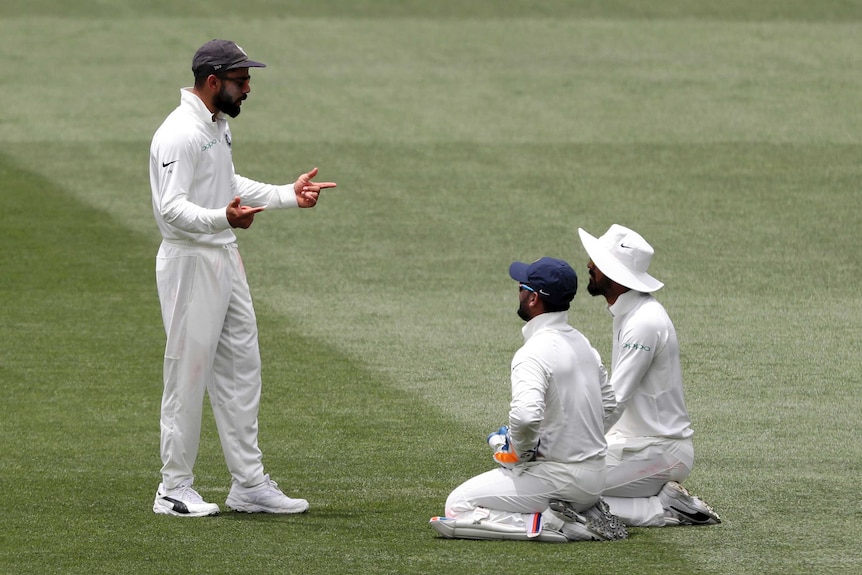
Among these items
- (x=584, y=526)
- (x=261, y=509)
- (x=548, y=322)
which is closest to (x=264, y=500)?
(x=261, y=509)

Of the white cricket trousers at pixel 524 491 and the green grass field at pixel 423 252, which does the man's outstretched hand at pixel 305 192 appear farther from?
the white cricket trousers at pixel 524 491

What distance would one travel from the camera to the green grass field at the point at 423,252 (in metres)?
7.79

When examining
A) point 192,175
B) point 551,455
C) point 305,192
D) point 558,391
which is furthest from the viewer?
point 305,192

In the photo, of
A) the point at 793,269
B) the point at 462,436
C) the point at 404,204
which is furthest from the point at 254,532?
the point at 404,204

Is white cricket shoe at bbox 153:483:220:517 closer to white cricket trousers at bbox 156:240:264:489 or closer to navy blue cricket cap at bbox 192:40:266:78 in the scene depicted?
white cricket trousers at bbox 156:240:264:489

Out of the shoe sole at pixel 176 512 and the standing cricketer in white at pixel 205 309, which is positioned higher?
the standing cricketer in white at pixel 205 309

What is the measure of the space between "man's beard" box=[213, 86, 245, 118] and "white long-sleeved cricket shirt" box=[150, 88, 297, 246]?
0.06 m

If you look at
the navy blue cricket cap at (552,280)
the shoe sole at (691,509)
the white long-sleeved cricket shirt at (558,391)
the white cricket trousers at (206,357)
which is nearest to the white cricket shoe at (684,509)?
the shoe sole at (691,509)

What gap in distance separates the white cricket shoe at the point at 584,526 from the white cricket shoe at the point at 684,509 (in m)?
0.39

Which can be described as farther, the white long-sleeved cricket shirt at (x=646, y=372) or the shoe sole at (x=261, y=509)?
the shoe sole at (x=261, y=509)

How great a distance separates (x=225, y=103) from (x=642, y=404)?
2.61 metres

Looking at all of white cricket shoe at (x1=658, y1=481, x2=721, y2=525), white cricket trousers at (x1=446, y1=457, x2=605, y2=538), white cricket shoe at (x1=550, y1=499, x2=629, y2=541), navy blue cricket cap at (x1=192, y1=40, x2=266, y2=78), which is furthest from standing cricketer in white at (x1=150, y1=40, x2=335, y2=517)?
white cricket shoe at (x1=658, y1=481, x2=721, y2=525)

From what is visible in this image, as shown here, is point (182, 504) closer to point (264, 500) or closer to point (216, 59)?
point (264, 500)

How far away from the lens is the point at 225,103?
8.01 meters
